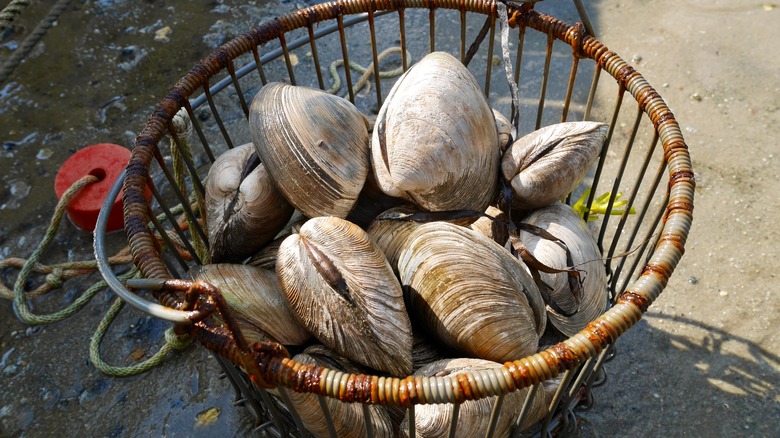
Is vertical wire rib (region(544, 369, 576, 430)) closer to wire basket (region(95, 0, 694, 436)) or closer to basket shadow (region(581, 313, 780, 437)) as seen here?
wire basket (region(95, 0, 694, 436))

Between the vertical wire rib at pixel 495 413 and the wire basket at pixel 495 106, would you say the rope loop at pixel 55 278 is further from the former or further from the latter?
the vertical wire rib at pixel 495 413

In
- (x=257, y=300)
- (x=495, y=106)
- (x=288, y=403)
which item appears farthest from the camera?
(x=495, y=106)

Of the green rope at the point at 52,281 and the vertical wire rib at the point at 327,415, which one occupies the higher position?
the vertical wire rib at the point at 327,415

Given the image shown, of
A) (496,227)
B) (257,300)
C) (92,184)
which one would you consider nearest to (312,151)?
(257,300)

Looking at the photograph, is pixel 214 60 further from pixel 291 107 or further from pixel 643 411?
pixel 643 411

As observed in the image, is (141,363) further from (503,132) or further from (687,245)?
(687,245)

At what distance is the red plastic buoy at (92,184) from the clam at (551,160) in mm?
1122

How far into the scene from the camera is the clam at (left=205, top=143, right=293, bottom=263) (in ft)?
3.97

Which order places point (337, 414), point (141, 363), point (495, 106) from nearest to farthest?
point (337, 414) < point (141, 363) < point (495, 106)

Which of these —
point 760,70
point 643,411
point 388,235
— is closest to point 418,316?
point 388,235

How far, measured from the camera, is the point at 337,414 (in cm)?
97

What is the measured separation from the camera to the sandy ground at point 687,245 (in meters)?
1.42

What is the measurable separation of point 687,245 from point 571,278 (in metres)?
0.73

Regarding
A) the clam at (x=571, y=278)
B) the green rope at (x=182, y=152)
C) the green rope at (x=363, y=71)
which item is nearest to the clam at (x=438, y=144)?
the clam at (x=571, y=278)
